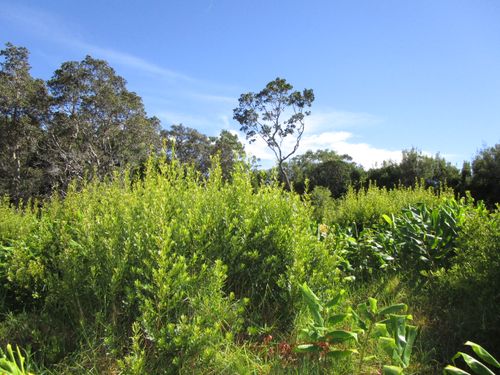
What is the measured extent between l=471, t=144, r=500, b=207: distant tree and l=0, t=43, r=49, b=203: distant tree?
80.9 ft

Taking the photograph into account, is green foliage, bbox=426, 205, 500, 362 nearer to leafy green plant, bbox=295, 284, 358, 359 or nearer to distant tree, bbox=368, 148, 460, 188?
leafy green plant, bbox=295, 284, 358, 359

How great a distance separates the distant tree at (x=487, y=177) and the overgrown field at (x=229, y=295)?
63.1 ft

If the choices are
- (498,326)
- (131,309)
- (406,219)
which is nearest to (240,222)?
(131,309)

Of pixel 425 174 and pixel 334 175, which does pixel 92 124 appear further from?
pixel 425 174

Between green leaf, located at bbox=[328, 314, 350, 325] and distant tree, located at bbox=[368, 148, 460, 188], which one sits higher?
distant tree, located at bbox=[368, 148, 460, 188]

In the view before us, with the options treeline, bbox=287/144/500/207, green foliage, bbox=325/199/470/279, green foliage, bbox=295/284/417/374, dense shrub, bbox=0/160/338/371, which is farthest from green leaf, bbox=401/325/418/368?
treeline, bbox=287/144/500/207

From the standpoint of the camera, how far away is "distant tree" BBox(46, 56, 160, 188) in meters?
22.5

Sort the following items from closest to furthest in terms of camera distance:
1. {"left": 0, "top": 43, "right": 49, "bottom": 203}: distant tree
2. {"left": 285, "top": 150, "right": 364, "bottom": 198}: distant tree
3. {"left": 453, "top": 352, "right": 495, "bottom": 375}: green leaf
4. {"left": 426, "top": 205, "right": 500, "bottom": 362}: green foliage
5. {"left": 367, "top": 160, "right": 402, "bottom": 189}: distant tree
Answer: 1. {"left": 453, "top": 352, "right": 495, "bottom": 375}: green leaf
2. {"left": 426, "top": 205, "right": 500, "bottom": 362}: green foliage
3. {"left": 0, "top": 43, "right": 49, "bottom": 203}: distant tree
4. {"left": 367, "top": 160, "right": 402, "bottom": 189}: distant tree
5. {"left": 285, "top": 150, "right": 364, "bottom": 198}: distant tree

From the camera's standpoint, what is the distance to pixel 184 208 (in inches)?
102

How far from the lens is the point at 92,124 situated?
76.3ft

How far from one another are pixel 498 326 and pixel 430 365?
509mm

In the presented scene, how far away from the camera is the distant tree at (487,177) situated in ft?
63.9

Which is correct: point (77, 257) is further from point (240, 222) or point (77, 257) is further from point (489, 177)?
point (489, 177)

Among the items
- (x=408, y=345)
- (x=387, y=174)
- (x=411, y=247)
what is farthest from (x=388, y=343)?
(x=387, y=174)
